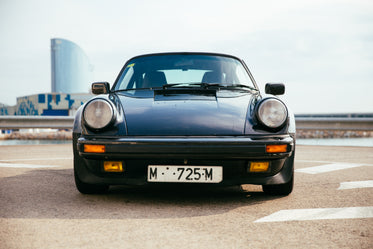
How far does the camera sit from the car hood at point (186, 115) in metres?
2.94

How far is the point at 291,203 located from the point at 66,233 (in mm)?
1709

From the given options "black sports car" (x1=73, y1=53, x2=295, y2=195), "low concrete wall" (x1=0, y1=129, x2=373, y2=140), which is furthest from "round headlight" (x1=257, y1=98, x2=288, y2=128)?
"low concrete wall" (x1=0, y1=129, x2=373, y2=140)

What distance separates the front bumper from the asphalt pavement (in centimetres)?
22

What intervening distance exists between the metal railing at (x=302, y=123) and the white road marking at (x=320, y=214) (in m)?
7.81

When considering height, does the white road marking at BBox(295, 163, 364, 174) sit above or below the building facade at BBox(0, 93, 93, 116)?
above

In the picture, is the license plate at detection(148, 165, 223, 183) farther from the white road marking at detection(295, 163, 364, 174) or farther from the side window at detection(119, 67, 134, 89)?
the white road marking at detection(295, 163, 364, 174)

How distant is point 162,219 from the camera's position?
2.53 meters

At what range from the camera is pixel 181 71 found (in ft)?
13.9

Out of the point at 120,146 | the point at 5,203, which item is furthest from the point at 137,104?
the point at 5,203

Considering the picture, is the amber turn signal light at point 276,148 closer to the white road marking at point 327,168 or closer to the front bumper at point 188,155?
the front bumper at point 188,155

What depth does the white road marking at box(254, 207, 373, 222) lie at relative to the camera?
2578 mm

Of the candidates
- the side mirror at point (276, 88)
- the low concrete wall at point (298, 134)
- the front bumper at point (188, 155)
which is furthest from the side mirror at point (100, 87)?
the low concrete wall at point (298, 134)

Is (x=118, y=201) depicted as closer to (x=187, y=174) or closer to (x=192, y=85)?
(x=187, y=174)

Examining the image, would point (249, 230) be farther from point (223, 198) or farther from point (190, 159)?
point (223, 198)
